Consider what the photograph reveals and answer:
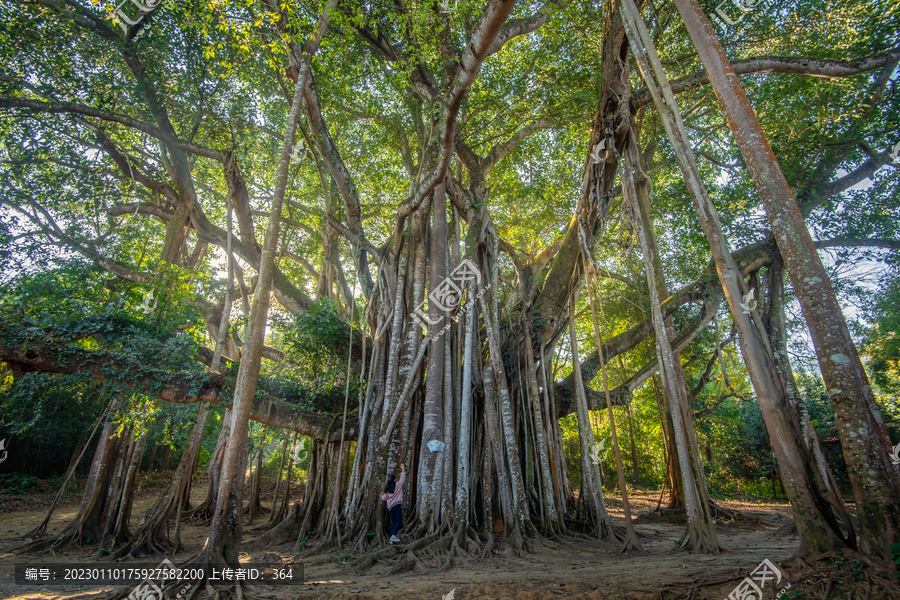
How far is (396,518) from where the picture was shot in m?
4.65

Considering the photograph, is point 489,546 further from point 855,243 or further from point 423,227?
point 855,243

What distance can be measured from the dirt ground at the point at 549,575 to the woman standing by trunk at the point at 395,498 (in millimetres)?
549

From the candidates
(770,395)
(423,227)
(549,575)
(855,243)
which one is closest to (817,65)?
(855,243)

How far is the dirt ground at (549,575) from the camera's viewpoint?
2.48 meters

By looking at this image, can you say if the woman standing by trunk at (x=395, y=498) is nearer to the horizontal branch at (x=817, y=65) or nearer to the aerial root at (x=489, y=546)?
the aerial root at (x=489, y=546)

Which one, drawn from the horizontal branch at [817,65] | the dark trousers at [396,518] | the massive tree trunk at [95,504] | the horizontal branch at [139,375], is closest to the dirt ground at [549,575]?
the massive tree trunk at [95,504]

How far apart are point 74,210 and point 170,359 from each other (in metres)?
4.31

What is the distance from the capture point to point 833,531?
235 cm

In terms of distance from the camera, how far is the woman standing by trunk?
4.64m

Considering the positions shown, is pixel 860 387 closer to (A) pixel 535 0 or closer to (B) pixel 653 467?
(A) pixel 535 0

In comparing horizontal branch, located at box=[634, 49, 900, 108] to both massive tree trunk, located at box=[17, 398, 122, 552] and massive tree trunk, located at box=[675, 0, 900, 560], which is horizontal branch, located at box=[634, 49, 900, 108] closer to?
massive tree trunk, located at box=[675, 0, 900, 560]

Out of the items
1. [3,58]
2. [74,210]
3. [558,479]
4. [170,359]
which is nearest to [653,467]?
[558,479]

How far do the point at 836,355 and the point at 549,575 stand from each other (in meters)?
2.44

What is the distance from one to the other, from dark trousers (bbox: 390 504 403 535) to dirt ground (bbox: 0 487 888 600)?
0.51 m
